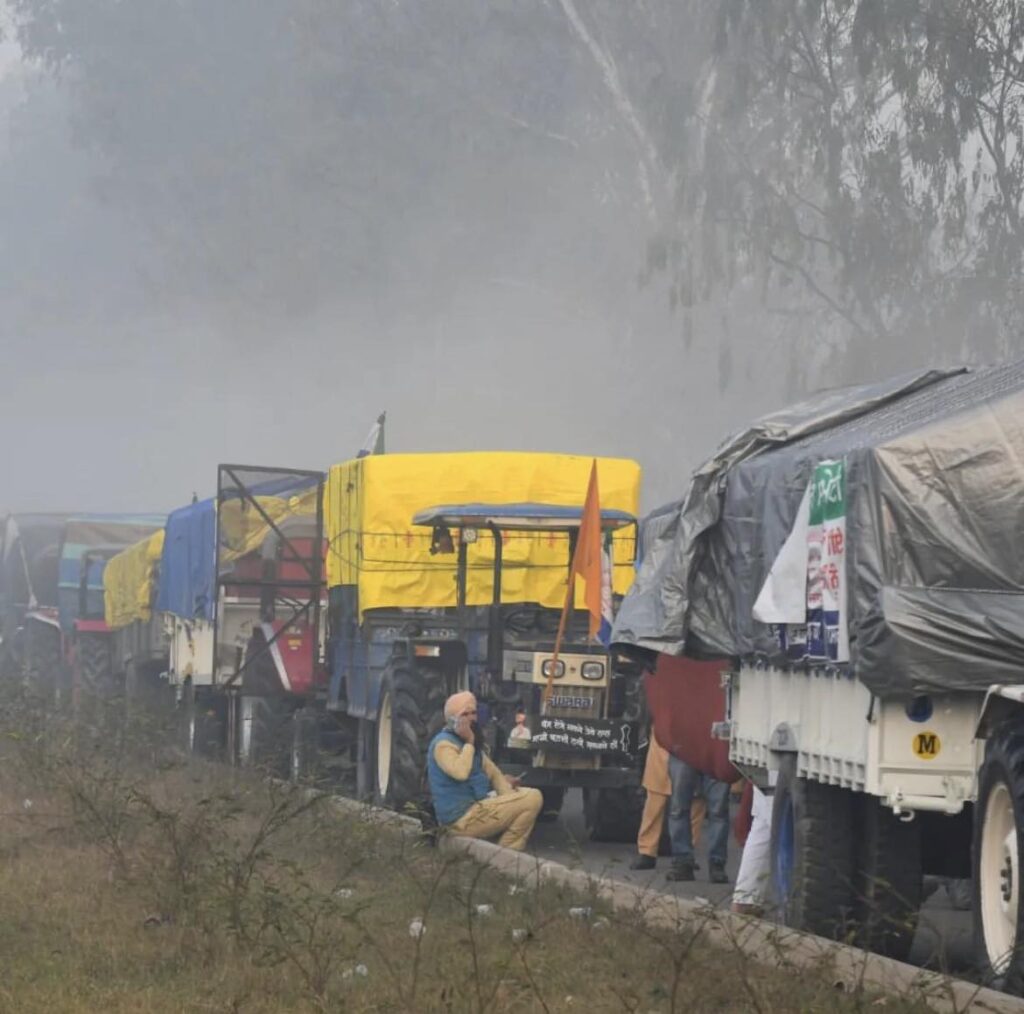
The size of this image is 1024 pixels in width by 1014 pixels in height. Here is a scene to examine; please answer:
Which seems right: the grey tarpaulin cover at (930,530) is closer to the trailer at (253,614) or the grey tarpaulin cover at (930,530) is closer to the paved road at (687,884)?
the paved road at (687,884)

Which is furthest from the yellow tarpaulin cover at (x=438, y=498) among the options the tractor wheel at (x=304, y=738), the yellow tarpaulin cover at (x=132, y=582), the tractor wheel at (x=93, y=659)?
the tractor wheel at (x=93, y=659)

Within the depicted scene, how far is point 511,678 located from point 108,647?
64.2 ft

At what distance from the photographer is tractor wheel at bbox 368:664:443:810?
18.0m

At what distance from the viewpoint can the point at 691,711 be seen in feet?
49.1

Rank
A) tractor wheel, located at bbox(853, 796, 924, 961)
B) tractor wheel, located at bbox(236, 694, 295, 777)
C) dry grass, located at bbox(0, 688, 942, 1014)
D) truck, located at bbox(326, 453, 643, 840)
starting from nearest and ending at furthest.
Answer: dry grass, located at bbox(0, 688, 942, 1014), tractor wheel, located at bbox(853, 796, 924, 961), truck, located at bbox(326, 453, 643, 840), tractor wheel, located at bbox(236, 694, 295, 777)

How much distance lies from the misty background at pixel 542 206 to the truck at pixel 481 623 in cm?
1644

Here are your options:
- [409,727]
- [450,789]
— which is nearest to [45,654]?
[409,727]

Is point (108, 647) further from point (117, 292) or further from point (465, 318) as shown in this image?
point (117, 292)

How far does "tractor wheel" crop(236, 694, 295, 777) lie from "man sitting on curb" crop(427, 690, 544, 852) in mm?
6691

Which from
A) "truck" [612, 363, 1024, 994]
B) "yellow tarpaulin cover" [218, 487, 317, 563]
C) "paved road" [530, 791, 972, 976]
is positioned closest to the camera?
"truck" [612, 363, 1024, 994]

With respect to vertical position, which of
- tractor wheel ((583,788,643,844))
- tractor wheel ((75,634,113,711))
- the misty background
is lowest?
tractor wheel ((583,788,643,844))

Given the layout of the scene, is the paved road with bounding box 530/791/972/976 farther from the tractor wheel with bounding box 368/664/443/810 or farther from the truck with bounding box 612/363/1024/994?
the tractor wheel with bounding box 368/664/443/810

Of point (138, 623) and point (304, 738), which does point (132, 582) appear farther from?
point (304, 738)

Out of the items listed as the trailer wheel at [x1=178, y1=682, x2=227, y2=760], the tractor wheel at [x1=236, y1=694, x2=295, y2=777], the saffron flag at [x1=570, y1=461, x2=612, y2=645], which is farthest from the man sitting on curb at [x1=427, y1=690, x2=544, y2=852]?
the trailer wheel at [x1=178, y1=682, x2=227, y2=760]
